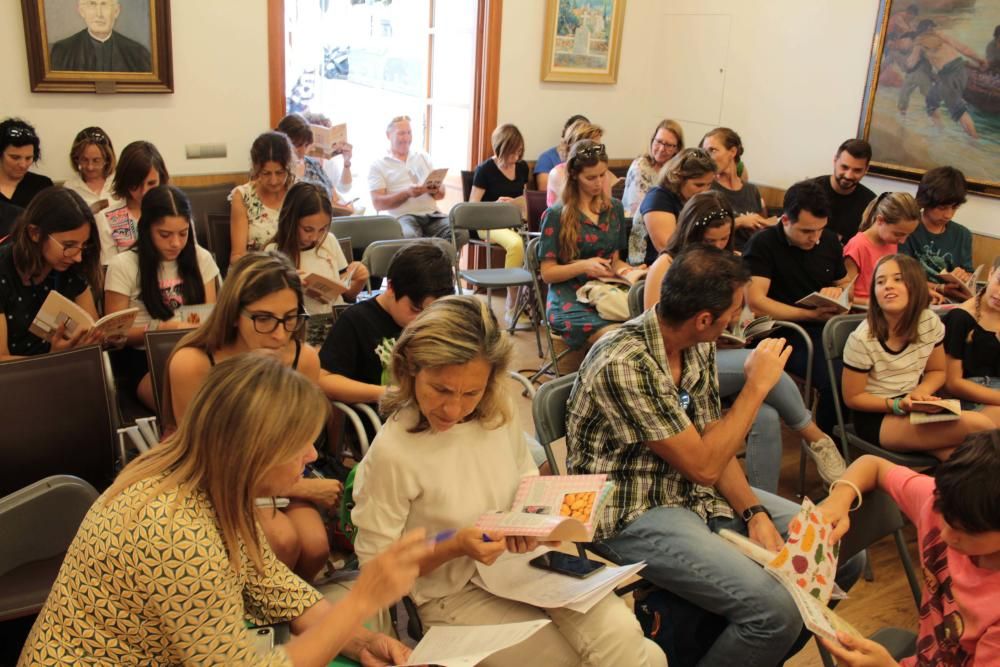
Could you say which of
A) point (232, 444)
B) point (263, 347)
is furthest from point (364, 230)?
point (232, 444)

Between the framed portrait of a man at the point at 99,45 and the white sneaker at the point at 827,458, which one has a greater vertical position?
the framed portrait of a man at the point at 99,45

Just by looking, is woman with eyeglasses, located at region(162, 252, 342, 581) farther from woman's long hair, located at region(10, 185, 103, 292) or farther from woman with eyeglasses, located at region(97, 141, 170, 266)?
woman with eyeglasses, located at region(97, 141, 170, 266)

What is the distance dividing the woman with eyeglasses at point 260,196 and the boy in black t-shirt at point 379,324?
184 centimetres

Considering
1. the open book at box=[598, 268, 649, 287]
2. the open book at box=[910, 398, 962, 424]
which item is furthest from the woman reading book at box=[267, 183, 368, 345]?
the open book at box=[910, 398, 962, 424]

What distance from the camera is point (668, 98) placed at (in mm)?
7684

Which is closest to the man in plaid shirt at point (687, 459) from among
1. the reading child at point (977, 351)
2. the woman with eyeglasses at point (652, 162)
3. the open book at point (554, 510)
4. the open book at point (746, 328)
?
the open book at point (554, 510)

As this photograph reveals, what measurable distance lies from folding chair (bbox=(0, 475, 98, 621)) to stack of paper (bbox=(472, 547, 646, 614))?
38.5 inches

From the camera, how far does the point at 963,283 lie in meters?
4.64

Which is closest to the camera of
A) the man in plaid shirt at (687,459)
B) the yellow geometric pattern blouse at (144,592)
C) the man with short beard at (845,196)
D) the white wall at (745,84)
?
the yellow geometric pattern blouse at (144,592)

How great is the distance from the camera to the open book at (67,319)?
9.80 ft

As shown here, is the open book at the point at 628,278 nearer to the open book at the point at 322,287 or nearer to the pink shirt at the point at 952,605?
the open book at the point at 322,287

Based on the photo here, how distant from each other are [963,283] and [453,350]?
375 cm

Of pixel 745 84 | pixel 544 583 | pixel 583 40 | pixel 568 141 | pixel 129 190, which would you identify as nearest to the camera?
pixel 544 583

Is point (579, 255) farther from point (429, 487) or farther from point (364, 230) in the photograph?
point (429, 487)
